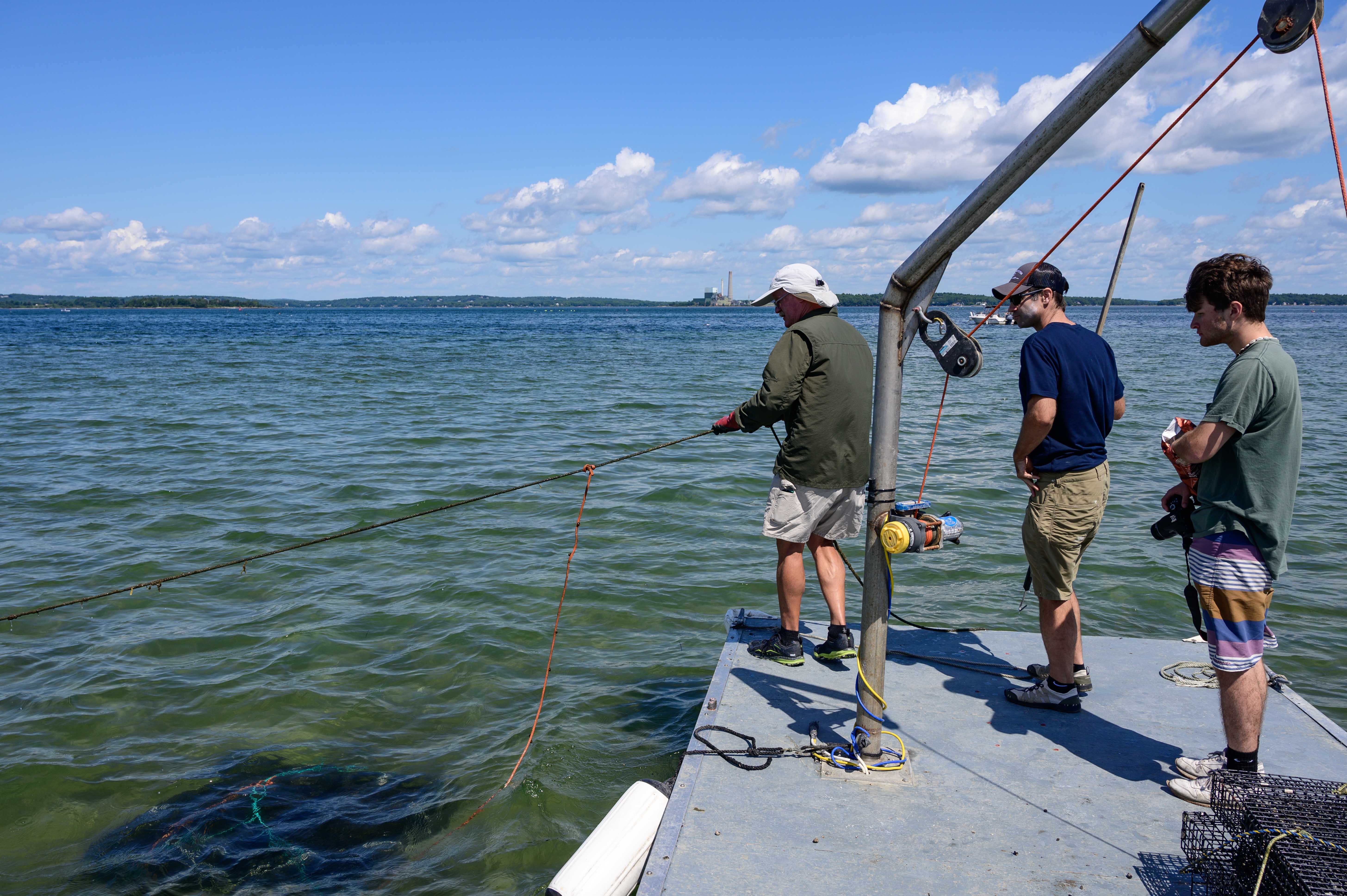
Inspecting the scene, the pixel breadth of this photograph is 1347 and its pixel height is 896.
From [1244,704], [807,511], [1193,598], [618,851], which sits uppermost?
[807,511]

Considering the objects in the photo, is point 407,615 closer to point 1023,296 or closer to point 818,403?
point 818,403

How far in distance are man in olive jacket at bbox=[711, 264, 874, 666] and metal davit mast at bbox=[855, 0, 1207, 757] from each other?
0.84m

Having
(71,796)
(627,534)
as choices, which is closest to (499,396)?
(627,534)

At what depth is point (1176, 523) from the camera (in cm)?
365

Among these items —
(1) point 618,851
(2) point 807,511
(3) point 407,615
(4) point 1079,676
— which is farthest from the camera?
(3) point 407,615

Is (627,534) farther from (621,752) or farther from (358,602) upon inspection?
(621,752)

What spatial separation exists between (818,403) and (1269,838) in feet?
8.64

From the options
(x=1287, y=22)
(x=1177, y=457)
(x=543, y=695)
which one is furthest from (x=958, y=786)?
(x=543, y=695)

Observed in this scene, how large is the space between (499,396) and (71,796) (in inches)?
707

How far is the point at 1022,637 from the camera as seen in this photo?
520 centimetres

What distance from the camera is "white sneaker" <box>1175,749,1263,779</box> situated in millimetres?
3471

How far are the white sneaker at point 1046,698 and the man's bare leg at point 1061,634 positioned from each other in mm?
57

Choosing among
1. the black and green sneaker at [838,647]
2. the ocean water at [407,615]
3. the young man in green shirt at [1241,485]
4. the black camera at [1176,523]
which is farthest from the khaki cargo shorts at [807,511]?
the young man in green shirt at [1241,485]

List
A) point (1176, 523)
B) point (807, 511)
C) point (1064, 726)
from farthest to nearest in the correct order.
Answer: point (807, 511)
point (1064, 726)
point (1176, 523)
